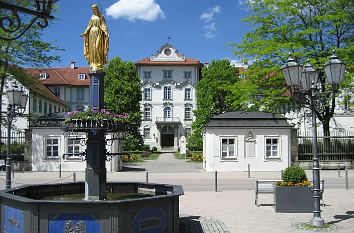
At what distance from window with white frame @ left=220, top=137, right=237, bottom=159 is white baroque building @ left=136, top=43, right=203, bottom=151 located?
33.6 metres

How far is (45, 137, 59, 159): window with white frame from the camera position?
88.5ft

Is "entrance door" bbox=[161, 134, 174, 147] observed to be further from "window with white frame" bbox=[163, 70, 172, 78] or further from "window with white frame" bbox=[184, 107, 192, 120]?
"window with white frame" bbox=[163, 70, 172, 78]

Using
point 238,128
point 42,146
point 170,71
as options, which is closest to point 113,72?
point 170,71

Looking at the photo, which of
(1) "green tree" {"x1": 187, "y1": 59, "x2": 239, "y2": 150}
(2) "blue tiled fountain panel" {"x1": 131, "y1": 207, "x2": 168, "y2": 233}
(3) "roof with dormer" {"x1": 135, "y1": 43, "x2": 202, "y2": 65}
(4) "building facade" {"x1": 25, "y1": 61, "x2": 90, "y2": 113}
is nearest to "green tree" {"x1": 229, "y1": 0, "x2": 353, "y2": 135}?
(1) "green tree" {"x1": 187, "y1": 59, "x2": 239, "y2": 150}

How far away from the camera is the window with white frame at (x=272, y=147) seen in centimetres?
2714

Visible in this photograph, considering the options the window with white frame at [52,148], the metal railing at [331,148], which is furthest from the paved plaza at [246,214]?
the window with white frame at [52,148]

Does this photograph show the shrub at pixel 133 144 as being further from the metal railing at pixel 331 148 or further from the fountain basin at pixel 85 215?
the fountain basin at pixel 85 215

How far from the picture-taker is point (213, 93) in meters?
45.3

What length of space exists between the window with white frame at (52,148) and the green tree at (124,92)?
18344 millimetres

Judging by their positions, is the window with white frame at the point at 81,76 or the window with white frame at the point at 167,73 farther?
the window with white frame at the point at 81,76

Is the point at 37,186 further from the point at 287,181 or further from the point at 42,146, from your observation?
the point at 42,146

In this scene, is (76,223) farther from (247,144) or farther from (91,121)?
(247,144)

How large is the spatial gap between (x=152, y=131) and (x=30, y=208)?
55.0 metres

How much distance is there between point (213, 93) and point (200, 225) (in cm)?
3669
